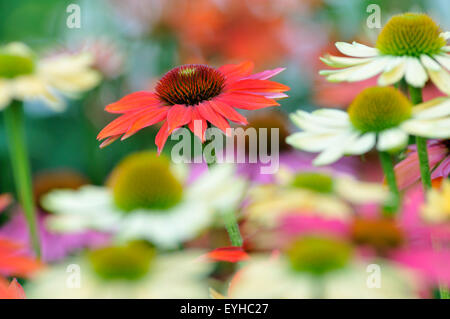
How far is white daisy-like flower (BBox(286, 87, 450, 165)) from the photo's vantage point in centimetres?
34

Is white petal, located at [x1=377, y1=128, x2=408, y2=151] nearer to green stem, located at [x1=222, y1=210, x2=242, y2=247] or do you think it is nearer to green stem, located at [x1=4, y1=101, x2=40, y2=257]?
green stem, located at [x1=222, y1=210, x2=242, y2=247]

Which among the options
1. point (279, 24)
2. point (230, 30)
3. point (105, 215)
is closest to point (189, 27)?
point (230, 30)

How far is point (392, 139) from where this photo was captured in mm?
337

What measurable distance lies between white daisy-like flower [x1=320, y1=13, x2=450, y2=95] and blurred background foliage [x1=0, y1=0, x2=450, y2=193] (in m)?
0.77

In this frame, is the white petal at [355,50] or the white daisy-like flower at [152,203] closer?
the white daisy-like flower at [152,203]

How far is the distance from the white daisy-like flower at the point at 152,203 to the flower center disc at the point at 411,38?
0.18 meters

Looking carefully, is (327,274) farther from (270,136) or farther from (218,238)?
(270,136)

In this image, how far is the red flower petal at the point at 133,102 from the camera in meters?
0.43

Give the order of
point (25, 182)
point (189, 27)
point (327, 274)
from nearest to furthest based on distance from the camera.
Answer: point (327, 274), point (25, 182), point (189, 27)

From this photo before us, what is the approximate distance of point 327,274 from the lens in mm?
255

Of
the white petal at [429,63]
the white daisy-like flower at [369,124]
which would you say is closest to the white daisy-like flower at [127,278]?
the white daisy-like flower at [369,124]

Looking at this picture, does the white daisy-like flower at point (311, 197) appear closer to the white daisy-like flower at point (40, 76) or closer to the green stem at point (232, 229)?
the green stem at point (232, 229)

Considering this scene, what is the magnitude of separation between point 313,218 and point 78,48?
1186mm

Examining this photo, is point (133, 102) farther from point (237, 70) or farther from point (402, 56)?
point (402, 56)
